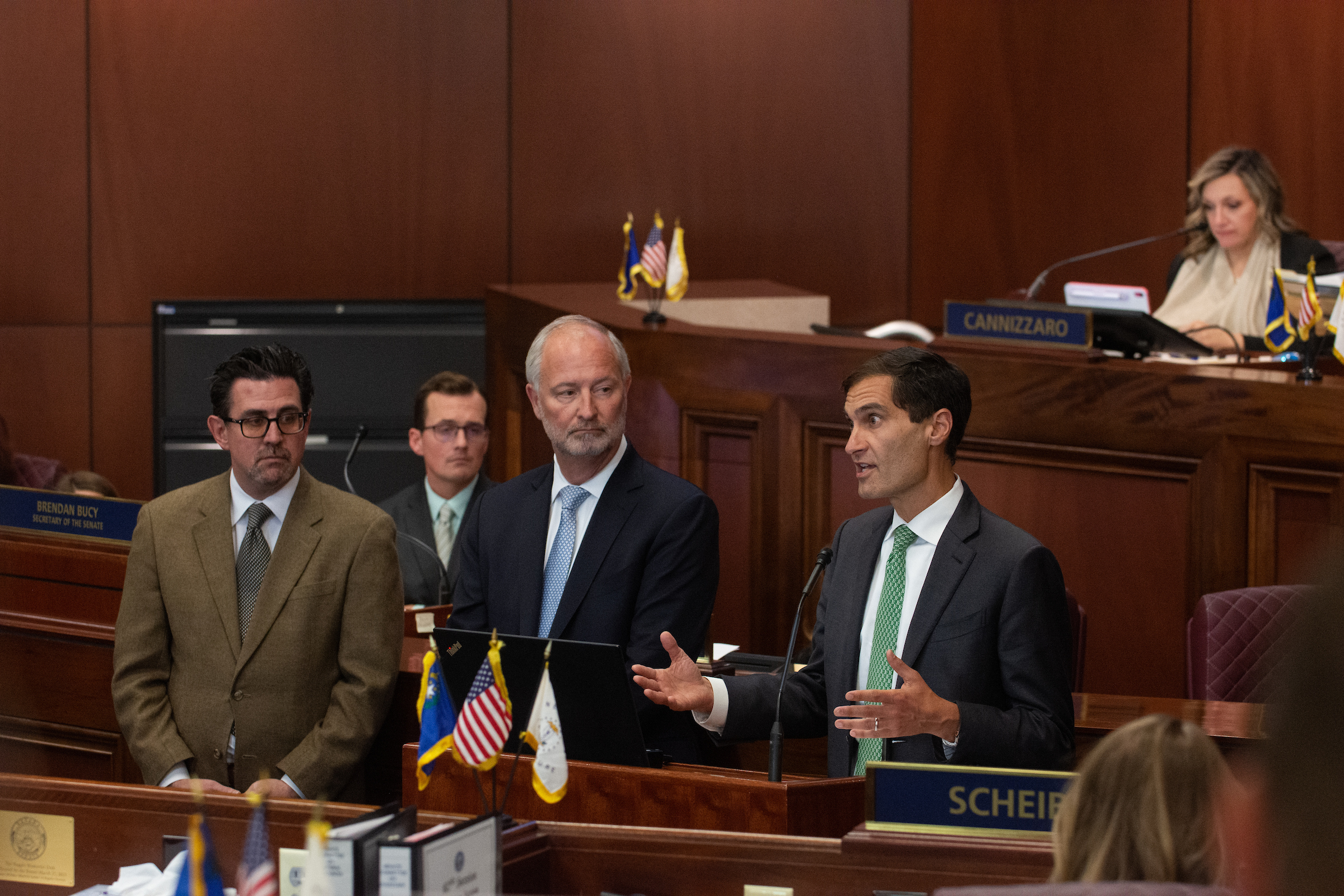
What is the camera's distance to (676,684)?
8.50 ft

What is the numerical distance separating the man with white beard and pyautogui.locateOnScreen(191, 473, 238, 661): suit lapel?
45 centimetres

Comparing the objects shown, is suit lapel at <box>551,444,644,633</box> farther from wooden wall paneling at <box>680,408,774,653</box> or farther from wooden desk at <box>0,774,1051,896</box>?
wooden wall paneling at <box>680,408,774,653</box>

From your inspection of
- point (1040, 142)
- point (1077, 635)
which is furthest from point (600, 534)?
point (1040, 142)

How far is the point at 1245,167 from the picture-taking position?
5184 mm

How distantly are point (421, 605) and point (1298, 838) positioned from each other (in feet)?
12.4

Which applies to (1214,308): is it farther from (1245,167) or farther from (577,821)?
(577,821)

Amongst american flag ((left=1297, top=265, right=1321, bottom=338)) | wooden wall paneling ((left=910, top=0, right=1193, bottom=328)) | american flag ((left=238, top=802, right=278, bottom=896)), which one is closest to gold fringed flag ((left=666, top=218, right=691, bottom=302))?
wooden wall paneling ((left=910, top=0, right=1193, bottom=328))

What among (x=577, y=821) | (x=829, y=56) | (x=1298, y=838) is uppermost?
(x=829, y=56)

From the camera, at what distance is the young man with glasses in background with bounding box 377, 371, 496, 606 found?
14.6 feet

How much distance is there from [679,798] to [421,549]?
86.7 inches

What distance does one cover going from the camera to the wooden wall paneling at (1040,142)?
23.5 ft

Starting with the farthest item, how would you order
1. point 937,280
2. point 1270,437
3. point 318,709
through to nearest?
1. point 937,280
2. point 1270,437
3. point 318,709

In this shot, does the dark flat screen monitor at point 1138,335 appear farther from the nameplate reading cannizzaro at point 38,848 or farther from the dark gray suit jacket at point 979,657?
the nameplate reading cannizzaro at point 38,848

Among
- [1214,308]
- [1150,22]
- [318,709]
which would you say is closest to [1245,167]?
[1214,308]
